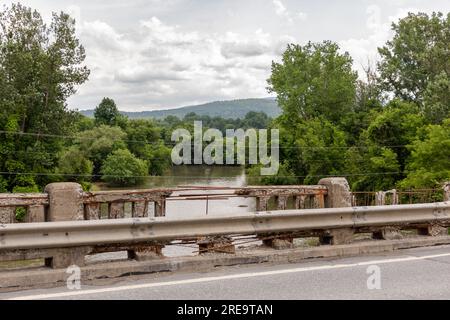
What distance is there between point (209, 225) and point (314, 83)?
57143 millimetres

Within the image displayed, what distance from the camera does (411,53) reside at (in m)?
57.2

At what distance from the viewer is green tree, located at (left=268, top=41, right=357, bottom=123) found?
6288 cm

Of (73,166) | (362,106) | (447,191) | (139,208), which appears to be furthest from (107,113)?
(139,208)

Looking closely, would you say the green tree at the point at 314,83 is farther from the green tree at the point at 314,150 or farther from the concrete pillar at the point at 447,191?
the concrete pillar at the point at 447,191

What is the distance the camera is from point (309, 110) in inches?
2512

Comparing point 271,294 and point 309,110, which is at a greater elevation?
point 309,110

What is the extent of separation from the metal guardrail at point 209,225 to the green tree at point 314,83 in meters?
55.4

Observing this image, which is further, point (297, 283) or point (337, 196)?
point (337, 196)

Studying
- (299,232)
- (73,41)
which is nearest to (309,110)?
(73,41)

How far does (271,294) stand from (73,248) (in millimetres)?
2136

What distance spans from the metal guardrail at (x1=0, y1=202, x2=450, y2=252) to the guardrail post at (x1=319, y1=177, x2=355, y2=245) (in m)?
0.16

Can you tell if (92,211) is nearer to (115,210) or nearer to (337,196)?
(115,210)

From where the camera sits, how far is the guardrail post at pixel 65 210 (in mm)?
5934
